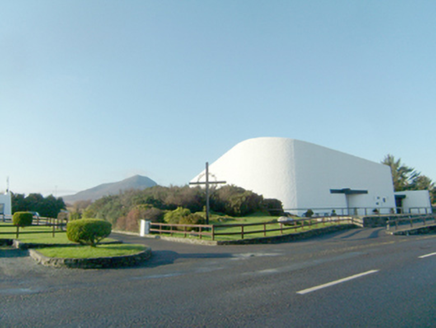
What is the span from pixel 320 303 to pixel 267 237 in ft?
38.4

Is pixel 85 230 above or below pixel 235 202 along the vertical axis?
below

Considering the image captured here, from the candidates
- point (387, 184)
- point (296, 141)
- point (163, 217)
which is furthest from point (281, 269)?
point (387, 184)

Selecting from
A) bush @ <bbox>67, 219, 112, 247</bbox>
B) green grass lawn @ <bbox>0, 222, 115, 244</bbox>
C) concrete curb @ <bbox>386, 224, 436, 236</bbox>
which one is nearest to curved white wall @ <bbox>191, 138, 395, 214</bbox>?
concrete curb @ <bbox>386, 224, 436, 236</bbox>

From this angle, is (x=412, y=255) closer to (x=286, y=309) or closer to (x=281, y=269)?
(x=281, y=269)

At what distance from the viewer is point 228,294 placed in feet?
19.5

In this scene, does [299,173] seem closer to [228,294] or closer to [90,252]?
[90,252]

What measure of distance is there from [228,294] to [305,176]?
38947mm

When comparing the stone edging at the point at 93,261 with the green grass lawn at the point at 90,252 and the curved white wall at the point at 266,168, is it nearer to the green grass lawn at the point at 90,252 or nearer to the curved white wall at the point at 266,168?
the green grass lawn at the point at 90,252

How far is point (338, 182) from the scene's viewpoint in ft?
151

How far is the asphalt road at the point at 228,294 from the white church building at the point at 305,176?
30.0m

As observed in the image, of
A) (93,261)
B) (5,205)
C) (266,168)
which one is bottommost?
(93,261)

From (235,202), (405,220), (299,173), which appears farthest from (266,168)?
(405,220)

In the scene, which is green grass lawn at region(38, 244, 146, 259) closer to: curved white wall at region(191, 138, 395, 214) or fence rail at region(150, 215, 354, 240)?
fence rail at region(150, 215, 354, 240)

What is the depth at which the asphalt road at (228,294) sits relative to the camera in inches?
178
